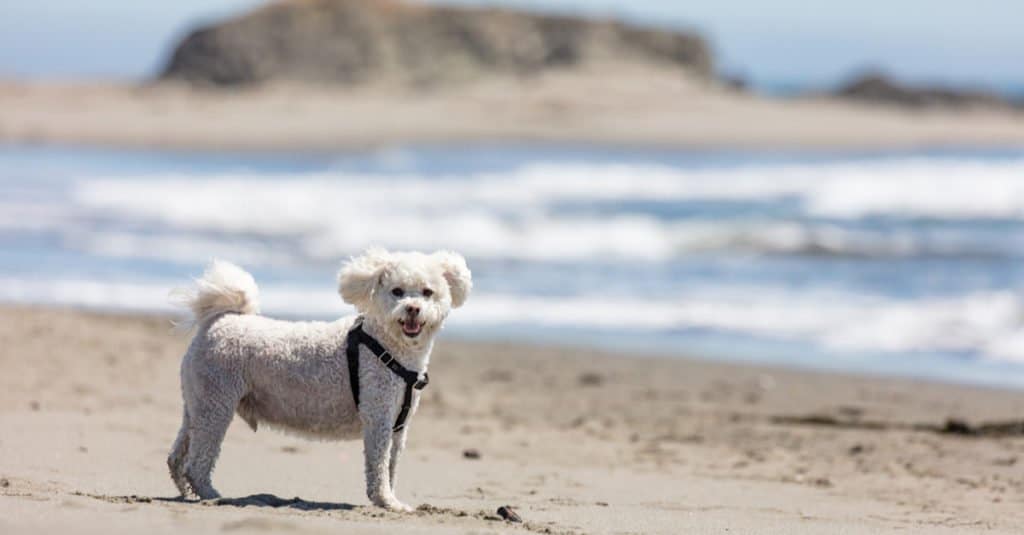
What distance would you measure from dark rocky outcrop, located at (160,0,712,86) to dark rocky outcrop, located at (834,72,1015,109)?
695 centimetres

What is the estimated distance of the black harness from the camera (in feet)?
19.0

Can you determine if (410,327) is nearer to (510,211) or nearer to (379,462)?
(379,462)

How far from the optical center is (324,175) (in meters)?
30.1

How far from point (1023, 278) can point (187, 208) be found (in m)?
13.5

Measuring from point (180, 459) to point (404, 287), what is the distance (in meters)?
1.31

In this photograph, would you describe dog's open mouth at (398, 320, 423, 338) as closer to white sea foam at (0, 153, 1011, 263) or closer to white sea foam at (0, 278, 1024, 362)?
white sea foam at (0, 278, 1024, 362)

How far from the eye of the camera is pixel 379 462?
5.82 meters

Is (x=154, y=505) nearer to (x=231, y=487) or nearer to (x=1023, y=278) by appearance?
(x=231, y=487)

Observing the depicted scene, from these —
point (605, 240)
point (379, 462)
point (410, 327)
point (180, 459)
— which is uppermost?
point (605, 240)

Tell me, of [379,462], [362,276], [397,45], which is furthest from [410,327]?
[397,45]

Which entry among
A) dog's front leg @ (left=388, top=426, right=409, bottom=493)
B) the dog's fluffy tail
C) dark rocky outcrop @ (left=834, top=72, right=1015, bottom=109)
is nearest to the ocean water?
dog's front leg @ (left=388, top=426, right=409, bottom=493)

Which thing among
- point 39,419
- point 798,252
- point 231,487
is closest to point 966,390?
point 231,487

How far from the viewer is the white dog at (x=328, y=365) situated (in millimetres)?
5684

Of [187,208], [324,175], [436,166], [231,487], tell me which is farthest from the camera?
[436,166]
